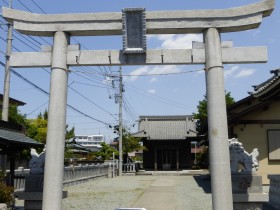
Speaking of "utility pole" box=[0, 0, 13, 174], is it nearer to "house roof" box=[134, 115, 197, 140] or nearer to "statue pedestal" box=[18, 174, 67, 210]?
"statue pedestal" box=[18, 174, 67, 210]

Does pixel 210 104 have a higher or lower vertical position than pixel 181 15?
lower

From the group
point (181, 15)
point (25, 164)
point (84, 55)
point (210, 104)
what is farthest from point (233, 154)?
point (25, 164)

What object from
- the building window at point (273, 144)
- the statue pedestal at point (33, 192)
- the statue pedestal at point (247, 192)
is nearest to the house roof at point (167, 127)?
the building window at point (273, 144)

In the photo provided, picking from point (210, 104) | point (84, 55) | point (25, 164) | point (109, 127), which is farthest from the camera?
point (109, 127)

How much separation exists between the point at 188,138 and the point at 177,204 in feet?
88.5

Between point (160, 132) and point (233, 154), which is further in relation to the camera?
point (160, 132)

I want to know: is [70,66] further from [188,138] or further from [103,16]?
[188,138]

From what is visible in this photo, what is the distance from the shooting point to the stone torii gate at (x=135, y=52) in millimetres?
8930

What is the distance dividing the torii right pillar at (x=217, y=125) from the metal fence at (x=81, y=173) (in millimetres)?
10246

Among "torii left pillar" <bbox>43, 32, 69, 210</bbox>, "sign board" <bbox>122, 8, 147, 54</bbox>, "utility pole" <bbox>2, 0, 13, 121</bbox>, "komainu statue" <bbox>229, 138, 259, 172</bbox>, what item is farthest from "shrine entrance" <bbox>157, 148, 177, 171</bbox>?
"sign board" <bbox>122, 8, 147, 54</bbox>

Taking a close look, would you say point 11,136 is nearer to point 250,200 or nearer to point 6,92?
point 6,92

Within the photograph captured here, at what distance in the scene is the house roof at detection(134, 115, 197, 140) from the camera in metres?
41.2

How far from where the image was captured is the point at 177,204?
13820 millimetres

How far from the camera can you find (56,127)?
913 cm
